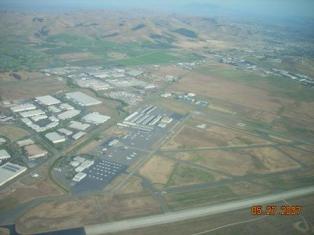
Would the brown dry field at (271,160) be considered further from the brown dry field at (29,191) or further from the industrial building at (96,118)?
the brown dry field at (29,191)

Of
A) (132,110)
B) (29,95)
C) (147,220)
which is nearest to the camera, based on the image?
(147,220)

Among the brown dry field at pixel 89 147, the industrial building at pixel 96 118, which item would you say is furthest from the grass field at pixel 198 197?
the industrial building at pixel 96 118

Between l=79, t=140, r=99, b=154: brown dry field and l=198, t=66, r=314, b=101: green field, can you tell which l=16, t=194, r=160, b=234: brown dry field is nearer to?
l=79, t=140, r=99, b=154: brown dry field

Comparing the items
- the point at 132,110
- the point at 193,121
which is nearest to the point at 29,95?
the point at 132,110

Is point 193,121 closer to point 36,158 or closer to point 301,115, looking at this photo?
point 301,115

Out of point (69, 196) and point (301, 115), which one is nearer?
point (69, 196)

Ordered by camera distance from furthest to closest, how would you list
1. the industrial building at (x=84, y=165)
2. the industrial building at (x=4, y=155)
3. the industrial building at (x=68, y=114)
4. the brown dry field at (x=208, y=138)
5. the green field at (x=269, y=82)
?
the green field at (x=269, y=82) < the industrial building at (x=68, y=114) < the brown dry field at (x=208, y=138) < the industrial building at (x=4, y=155) < the industrial building at (x=84, y=165)

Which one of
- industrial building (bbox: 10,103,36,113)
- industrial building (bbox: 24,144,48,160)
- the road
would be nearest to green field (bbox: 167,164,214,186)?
the road

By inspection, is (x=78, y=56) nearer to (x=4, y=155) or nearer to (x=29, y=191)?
(x=4, y=155)
